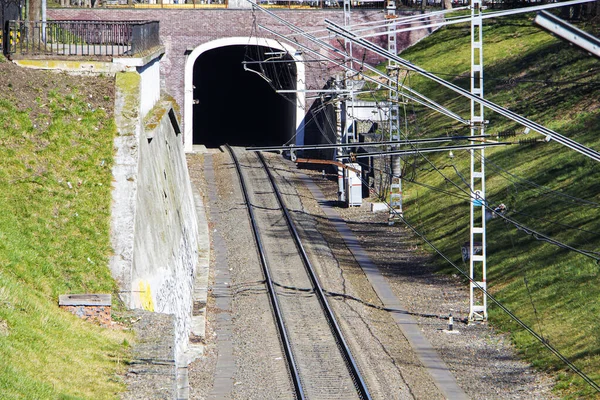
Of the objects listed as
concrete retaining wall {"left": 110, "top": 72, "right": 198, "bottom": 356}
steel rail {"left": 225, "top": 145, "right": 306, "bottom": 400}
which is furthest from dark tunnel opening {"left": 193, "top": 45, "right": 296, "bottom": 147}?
concrete retaining wall {"left": 110, "top": 72, "right": 198, "bottom": 356}

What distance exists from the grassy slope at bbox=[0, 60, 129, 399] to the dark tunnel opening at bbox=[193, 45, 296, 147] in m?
28.9

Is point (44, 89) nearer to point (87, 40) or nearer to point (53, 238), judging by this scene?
point (87, 40)

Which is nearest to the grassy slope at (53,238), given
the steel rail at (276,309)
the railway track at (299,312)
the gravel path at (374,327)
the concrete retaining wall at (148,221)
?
the concrete retaining wall at (148,221)

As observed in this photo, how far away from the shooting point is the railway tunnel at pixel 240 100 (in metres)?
50.1

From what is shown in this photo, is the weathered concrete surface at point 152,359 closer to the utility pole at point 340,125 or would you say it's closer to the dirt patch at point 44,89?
the dirt patch at point 44,89

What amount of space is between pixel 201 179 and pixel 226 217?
6263mm

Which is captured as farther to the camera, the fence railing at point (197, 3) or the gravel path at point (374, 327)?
the fence railing at point (197, 3)

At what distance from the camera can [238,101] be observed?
62.7m

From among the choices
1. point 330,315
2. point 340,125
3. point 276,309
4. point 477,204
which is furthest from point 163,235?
point 340,125

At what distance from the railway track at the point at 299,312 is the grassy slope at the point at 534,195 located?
4.15 m

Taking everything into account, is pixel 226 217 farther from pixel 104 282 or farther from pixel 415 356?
pixel 104 282

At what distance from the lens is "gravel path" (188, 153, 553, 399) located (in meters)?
18.6

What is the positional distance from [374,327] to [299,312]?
6.73ft

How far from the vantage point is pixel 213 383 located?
18469 millimetres
